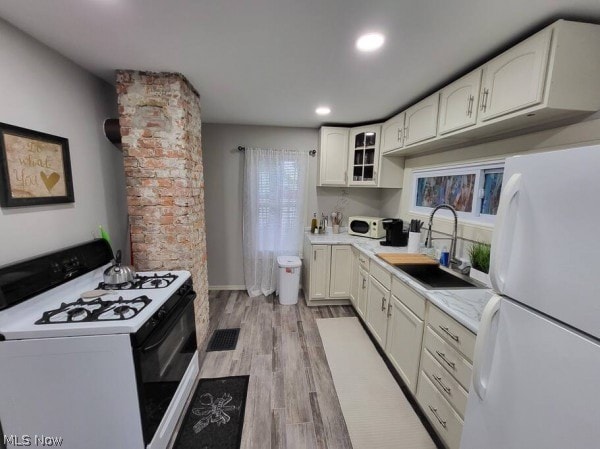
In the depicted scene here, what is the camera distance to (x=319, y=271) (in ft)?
9.79

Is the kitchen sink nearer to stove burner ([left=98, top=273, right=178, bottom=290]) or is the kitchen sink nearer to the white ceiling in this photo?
the white ceiling

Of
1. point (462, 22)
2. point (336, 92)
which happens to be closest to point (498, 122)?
point (462, 22)

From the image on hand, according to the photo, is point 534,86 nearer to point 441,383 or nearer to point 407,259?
point 407,259

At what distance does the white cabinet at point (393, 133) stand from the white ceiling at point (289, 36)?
0.43 m

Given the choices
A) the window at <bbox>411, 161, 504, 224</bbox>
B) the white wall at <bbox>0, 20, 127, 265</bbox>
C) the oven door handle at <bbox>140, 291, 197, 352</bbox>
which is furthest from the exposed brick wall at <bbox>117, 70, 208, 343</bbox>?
the window at <bbox>411, 161, 504, 224</bbox>

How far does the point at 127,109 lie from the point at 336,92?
167 cm

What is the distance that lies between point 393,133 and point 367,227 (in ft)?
3.96

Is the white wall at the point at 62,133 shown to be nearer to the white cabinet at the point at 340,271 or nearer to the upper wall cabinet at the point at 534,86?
the white cabinet at the point at 340,271

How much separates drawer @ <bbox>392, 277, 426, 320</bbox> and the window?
83cm

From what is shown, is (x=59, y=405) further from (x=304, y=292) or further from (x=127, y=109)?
(x=304, y=292)

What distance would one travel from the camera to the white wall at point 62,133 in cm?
127

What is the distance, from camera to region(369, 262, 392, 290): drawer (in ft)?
6.61

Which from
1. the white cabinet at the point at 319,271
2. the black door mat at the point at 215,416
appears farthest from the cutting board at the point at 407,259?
the black door mat at the point at 215,416

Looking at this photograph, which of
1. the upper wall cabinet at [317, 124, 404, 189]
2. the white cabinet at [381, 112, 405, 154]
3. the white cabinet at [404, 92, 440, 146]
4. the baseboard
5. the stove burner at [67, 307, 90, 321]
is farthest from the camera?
the baseboard
